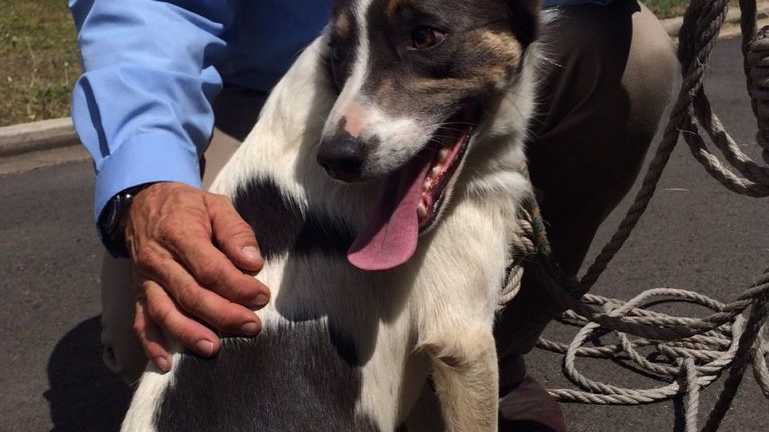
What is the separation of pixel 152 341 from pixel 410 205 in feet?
1.87

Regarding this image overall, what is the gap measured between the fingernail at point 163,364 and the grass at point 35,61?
419 centimetres

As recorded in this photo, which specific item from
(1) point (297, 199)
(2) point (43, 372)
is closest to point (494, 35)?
(1) point (297, 199)

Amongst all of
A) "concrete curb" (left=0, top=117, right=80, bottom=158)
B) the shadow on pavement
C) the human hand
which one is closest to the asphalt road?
the shadow on pavement

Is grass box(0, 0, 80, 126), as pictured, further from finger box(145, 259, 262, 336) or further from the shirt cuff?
finger box(145, 259, 262, 336)

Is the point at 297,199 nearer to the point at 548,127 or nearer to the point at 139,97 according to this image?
the point at 139,97

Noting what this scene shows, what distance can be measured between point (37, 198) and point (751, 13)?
3.88 metres

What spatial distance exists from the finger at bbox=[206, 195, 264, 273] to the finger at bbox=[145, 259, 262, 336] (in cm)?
8

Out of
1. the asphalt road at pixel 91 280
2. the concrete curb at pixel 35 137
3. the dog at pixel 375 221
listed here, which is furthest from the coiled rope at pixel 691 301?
the concrete curb at pixel 35 137

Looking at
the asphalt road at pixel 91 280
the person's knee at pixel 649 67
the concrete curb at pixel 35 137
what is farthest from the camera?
the concrete curb at pixel 35 137

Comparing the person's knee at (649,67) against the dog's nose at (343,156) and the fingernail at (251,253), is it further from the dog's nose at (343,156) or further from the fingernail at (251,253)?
the fingernail at (251,253)

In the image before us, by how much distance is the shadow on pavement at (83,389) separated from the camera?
116 inches

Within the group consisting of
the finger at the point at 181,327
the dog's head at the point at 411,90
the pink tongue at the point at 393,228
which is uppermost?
the dog's head at the point at 411,90

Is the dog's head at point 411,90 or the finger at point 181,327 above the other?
the dog's head at point 411,90

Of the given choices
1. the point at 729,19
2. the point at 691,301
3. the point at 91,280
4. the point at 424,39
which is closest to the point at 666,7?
the point at 729,19
